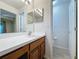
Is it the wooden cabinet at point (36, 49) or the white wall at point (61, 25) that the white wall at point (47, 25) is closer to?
the wooden cabinet at point (36, 49)

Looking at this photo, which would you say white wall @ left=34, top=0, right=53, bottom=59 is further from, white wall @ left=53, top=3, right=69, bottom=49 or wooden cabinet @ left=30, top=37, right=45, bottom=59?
white wall @ left=53, top=3, right=69, bottom=49

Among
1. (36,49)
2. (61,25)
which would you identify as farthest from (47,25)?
(61,25)

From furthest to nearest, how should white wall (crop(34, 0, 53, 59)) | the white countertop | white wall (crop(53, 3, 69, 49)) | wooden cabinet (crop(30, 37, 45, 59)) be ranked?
white wall (crop(53, 3, 69, 49))
white wall (crop(34, 0, 53, 59))
wooden cabinet (crop(30, 37, 45, 59))
the white countertop

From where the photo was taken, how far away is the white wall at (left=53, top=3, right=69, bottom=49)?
3.63 meters

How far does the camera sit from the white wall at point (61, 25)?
3633mm

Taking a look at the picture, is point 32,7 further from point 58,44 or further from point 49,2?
point 58,44

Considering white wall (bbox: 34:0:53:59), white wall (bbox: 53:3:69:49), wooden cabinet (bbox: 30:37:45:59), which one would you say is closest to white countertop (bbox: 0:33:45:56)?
wooden cabinet (bbox: 30:37:45:59)

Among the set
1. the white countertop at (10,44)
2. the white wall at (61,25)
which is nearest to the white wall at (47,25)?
the white countertop at (10,44)

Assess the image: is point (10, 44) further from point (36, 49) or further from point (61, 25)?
point (61, 25)

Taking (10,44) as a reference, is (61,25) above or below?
above

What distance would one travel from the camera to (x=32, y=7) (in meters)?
2.63

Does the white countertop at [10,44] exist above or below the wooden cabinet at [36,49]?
above

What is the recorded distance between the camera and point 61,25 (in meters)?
3.77

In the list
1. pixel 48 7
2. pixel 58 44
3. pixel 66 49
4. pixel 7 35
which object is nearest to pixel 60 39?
pixel 58 44
